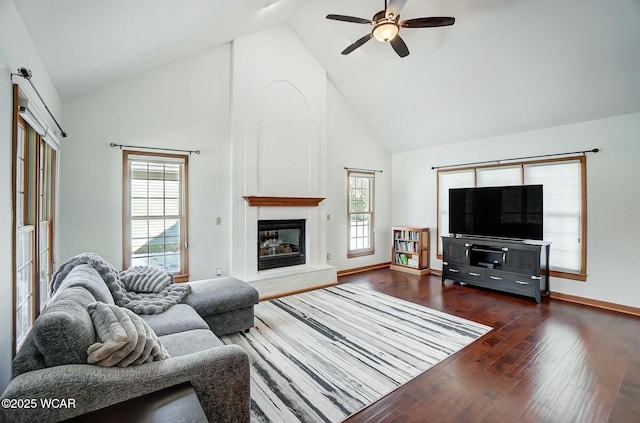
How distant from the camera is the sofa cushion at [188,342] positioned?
1.88m

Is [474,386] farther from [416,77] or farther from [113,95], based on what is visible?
[113,95]

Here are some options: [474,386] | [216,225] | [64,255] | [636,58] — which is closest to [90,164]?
[64,255]

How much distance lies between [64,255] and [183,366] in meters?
3.19

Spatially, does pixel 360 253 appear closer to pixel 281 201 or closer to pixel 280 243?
pixel 280 243

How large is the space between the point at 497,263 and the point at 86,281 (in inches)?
208

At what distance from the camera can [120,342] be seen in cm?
133

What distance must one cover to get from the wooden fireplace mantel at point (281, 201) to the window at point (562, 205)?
338 centimetres

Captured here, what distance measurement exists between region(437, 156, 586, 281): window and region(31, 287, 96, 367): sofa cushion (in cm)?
565

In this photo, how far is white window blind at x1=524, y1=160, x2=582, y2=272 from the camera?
14.3 ft

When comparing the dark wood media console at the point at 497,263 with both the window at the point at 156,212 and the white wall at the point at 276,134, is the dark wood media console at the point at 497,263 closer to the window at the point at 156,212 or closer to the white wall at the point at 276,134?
the white wall at the point at 276,134

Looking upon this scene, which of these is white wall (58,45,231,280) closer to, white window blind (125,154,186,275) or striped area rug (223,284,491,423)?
white window blind (125,154,186,275)

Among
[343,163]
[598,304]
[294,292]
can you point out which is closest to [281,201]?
[294,292]

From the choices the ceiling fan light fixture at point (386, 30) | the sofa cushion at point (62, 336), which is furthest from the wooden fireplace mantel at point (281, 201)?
the sofa cushion at point (62, 336)

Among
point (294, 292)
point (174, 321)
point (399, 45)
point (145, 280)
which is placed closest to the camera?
point (174, 321)
